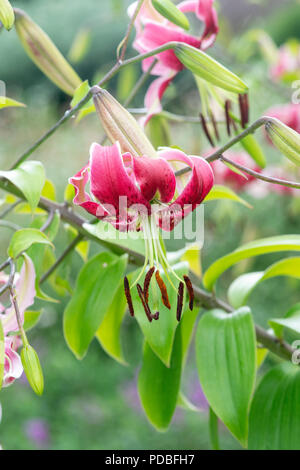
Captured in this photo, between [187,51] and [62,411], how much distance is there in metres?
1.52

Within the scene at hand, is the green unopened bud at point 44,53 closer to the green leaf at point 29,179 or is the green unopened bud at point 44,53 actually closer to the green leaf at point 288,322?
the green leaf at point 29,179

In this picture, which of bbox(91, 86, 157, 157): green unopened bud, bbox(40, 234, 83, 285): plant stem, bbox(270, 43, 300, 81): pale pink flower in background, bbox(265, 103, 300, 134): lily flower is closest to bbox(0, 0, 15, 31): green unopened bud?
bbox(91, 86, 157, 157): green unopened bud

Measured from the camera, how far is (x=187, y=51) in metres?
0.40

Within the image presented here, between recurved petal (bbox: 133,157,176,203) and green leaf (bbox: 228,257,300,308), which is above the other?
recurved petal (bbox: 133,157,176,203)

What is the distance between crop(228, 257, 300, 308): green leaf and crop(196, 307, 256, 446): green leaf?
48 millimetres

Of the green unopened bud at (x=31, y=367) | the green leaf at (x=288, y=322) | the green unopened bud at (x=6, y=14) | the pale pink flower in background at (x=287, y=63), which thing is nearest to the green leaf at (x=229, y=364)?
the green leaf at (x=288, y=322)

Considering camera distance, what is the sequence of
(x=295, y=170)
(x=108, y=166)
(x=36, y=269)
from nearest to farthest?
(x=108, y=166) < (x=36, y=269) < (x=295, y=170)

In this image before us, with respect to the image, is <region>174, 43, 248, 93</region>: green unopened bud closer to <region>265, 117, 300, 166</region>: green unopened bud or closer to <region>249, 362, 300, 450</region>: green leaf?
<region>265, 117, 300, 166</region>: green unopened bud

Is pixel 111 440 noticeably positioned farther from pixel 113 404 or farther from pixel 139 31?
pixel 139 31

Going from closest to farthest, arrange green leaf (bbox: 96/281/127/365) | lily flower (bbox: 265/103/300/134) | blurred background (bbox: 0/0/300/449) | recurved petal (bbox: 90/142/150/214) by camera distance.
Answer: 1. recurved petal (bbox: 90/142/150/214)
2. green leaf (bbox: 96/281/127/365)
3. lily flower (bbox: 265/103/300/134)
4. blurred background (bbox: 0/0/300/449)

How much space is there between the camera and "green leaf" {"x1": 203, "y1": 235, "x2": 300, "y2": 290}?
0.46 metres

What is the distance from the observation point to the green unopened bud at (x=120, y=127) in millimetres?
353

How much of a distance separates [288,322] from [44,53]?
0.31 meters
